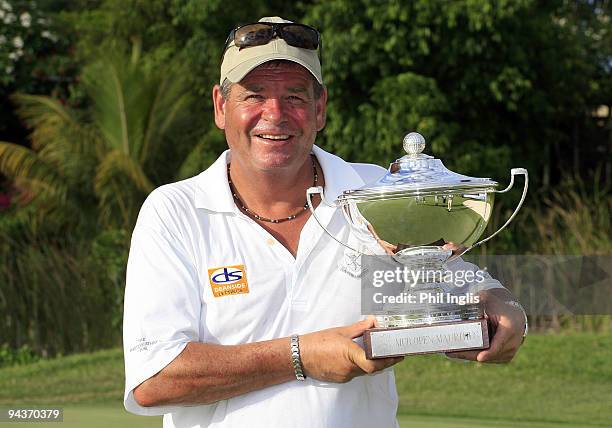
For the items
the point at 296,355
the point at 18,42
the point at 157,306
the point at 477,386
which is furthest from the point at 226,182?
the point at 18,42

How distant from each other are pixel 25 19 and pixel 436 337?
1560 centimetres

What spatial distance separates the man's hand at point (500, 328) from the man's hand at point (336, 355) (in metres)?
0.18

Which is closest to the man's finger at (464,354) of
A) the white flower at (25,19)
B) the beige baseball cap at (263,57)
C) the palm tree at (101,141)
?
the beige baseball cap at (263,57)

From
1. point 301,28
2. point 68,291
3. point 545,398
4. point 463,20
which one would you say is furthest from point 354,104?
point 301,28

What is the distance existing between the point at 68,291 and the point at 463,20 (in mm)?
5374

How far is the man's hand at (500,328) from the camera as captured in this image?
7.88ft

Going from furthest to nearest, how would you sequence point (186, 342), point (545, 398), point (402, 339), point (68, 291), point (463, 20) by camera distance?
point (463, 20) → point (68, 291) → point (545, 398) → point (186, 342) → point (402, 339)

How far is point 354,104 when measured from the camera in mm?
13453

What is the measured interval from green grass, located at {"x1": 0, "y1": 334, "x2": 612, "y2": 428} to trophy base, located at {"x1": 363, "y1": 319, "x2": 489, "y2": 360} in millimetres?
3673

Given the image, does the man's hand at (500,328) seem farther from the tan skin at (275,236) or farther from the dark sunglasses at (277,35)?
the dark sunglasses at (277,35)

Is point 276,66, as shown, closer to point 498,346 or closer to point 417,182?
point 417,182

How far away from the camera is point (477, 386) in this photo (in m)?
8.08

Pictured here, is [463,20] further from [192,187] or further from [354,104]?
[192,187]

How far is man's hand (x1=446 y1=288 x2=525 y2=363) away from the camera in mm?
2402
